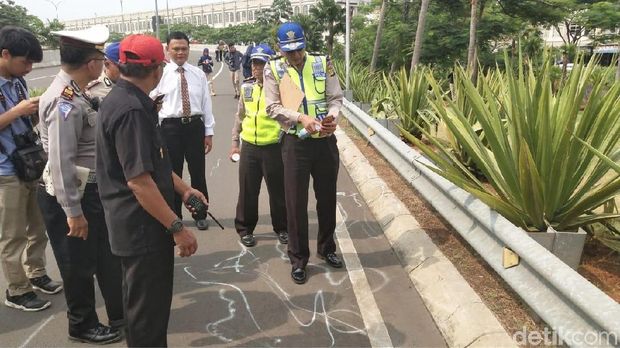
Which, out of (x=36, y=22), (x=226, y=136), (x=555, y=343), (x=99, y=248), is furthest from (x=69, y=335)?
(x=36, y=22)

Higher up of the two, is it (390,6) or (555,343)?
(390,6)

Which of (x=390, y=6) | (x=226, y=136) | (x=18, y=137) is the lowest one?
(x=226, y=136)

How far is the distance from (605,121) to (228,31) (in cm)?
10238

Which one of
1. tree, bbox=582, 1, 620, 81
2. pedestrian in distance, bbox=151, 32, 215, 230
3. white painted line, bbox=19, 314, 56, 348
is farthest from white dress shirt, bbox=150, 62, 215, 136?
tree, bbox=582, 1, 620, 81

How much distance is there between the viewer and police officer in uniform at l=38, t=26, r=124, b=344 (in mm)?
2713

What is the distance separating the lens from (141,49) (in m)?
2.24

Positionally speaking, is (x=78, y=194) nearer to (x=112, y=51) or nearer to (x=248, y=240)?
(x=112, y=51)

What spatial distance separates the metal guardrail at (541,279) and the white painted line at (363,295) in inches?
30.4

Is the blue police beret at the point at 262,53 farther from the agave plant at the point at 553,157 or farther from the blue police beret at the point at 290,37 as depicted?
the agave plant at the point at 553,157

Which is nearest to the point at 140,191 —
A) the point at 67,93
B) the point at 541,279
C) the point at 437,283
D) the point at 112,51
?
the point at 67,93

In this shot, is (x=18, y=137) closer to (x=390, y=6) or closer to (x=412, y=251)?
(x=412, y=251)

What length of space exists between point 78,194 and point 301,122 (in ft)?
5.08

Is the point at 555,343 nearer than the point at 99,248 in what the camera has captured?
Yes

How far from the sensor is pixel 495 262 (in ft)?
9.71
